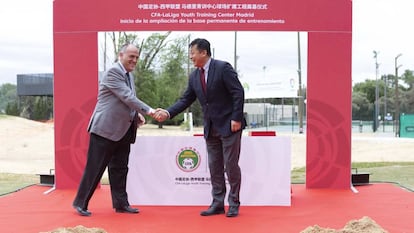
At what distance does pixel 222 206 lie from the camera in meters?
4.16

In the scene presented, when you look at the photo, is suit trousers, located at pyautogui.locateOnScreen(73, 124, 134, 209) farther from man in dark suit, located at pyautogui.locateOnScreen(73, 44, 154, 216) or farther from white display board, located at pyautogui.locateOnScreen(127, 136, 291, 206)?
white display board, located at pyautogui.locateOnScreen(127, 136, 291, 206)

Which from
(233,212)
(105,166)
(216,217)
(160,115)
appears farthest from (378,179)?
(105,166)

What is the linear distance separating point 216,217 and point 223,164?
0.50 metres

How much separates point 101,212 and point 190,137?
3.47ft

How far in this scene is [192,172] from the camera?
4.57 m

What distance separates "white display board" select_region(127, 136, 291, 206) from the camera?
452cm

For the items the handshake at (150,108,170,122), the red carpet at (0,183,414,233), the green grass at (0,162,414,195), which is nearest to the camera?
the red carpet at (0,183,414,233)

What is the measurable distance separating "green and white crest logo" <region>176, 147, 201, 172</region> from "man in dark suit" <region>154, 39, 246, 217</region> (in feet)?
1.19

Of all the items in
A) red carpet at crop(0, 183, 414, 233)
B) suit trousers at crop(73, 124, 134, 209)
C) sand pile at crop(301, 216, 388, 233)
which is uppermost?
suit trousers at crop(73, 124, 134, 209)

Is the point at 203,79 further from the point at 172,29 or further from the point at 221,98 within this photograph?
the point at 172,29

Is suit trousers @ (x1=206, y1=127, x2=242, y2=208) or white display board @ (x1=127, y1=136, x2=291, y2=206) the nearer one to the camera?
suit trousers @ (x1=206, y1=127, x2=242, y2=208)

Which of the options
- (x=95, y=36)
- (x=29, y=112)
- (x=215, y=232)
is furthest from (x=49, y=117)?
(x=215, y=232)

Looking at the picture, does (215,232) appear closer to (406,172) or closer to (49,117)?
(406,172)

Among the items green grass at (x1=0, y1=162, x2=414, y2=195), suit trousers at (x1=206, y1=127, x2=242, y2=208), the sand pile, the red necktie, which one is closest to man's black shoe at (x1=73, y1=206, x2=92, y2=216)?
suit trousers at (x1=206, y1=127, x2=242, y2=208)
